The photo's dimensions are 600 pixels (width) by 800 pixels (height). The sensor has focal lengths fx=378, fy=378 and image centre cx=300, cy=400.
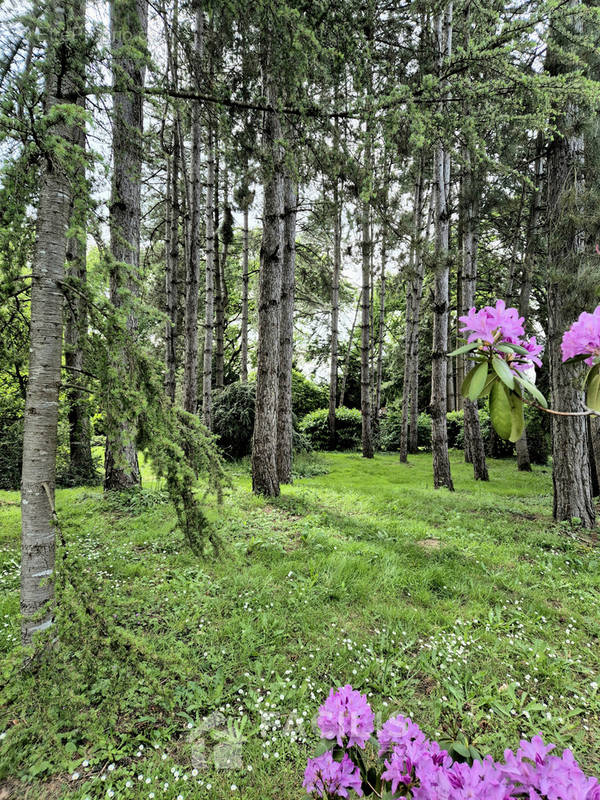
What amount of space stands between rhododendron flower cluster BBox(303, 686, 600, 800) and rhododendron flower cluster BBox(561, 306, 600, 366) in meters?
1.00

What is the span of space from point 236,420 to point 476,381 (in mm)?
8514

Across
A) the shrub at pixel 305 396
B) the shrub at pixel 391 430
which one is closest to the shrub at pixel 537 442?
the shrub at pixel 391 430

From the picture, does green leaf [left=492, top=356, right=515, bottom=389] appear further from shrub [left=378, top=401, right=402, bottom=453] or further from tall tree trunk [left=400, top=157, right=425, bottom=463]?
shrub [left=378, top=401, right=402, bottom=453]

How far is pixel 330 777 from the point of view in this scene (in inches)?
32.2

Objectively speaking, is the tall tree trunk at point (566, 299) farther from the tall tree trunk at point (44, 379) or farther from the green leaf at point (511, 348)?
the tall tree trunk at point (44, 379)

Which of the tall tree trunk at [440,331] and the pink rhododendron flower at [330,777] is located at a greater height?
the tall tree trunk at [440,331]

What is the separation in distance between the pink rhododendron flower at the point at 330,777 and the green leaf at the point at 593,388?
1218 mm

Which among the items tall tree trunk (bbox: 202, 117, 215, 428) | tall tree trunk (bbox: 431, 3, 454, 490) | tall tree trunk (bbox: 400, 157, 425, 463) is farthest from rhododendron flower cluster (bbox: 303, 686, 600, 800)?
tall tree trunk (bbox: 400, 157, 425, 463)

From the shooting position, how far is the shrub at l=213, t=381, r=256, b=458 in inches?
373

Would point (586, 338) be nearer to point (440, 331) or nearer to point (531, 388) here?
point (531, 388)

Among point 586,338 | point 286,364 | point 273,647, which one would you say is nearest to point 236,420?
point 286,364

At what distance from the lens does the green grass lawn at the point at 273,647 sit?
168 centimetres

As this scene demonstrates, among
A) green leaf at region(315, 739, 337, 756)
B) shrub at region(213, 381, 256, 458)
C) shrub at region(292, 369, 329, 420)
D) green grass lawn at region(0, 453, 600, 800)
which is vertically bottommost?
green grass lawn at region(0, 453, 600, 800)

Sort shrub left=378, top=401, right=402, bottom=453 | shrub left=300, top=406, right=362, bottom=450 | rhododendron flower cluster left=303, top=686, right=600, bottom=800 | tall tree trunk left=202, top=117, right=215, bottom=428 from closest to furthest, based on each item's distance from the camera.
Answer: rhododendron flower cluster left=303, top=686, right=600, bottom=800 < tall tree trunk left=202, top=117, right=215, bottom=428 < shrub left=300, top=406, right=362, bottom=450 < shrub left=378, top=401, right=402, bottom=453
